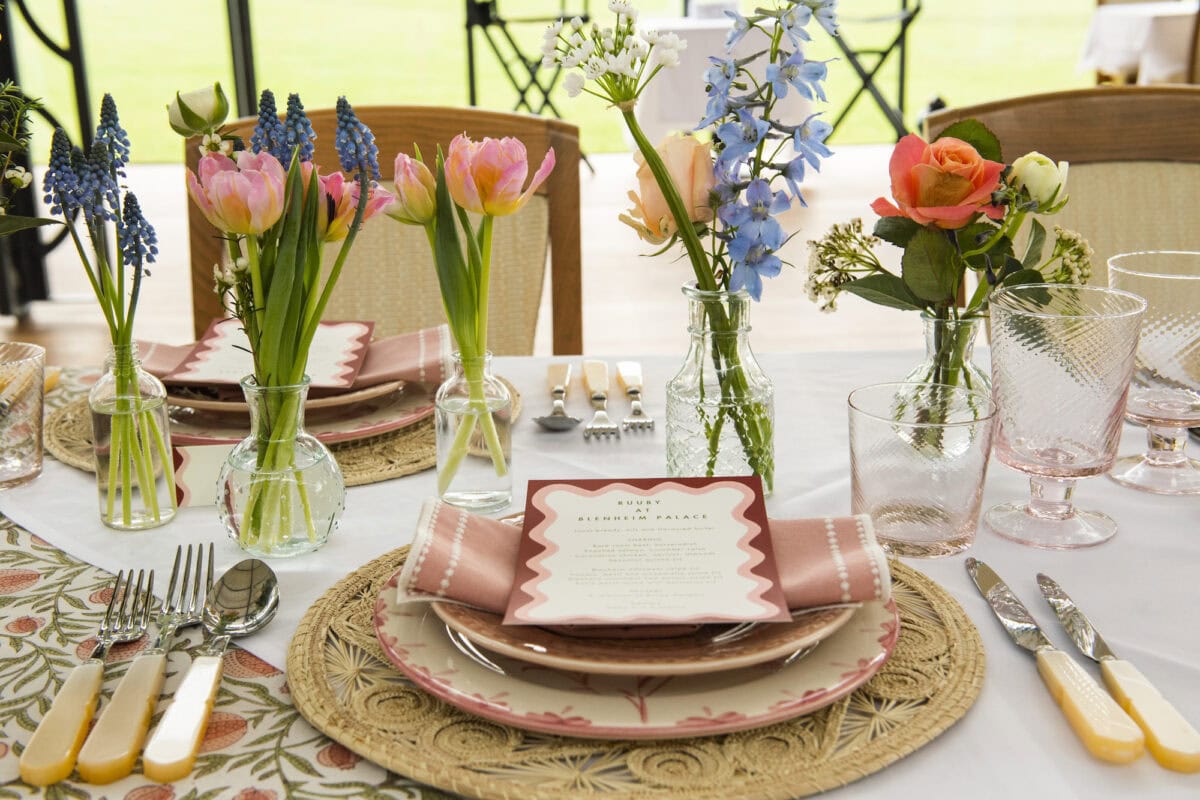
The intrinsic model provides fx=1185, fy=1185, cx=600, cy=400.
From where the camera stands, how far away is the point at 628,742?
61 centimetres

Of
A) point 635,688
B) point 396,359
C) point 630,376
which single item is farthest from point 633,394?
point 635,688

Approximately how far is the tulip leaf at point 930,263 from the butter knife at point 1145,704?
27 cm

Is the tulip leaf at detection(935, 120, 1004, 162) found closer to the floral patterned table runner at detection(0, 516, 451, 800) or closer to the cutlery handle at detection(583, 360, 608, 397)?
the cutlery handle at detection(583, 360, 608, 397)

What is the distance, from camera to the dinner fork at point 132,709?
581mm

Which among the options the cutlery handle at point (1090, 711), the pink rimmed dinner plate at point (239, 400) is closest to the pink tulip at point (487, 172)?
the pink rimmed dinner plate at point (239, 400)

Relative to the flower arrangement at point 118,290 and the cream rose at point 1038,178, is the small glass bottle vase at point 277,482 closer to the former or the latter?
the flower arrangement at point 118,290

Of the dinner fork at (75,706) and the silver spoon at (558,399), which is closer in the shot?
the dinner fork at (75,706)

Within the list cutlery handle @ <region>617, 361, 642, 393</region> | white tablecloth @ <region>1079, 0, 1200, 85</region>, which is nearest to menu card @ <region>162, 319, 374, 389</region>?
cutlery handle @ <region>617, 361, 642, 393</region>

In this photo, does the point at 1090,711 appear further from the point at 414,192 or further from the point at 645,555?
the point at 414,192

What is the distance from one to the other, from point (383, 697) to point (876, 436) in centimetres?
40

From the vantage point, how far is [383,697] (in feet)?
2.12

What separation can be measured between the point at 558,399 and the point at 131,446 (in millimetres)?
410

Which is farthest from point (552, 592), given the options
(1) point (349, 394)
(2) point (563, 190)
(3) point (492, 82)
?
(3) point (492, 82)

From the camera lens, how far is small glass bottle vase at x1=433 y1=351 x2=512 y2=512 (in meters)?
0.90
